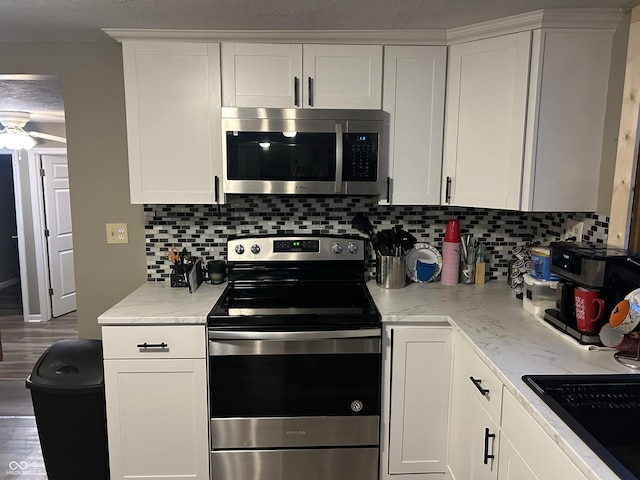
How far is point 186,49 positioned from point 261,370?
5.00 feet

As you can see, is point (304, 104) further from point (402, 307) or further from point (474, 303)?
point (474, 303)

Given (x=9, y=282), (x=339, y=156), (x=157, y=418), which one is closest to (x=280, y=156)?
(x=339, y=156)

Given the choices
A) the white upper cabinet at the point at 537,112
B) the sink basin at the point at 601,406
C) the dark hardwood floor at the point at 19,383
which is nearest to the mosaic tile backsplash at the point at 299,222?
the white upper cabinet at the point at 537,112

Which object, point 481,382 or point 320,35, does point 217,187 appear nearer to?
point 320,35

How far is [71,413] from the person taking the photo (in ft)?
6.76

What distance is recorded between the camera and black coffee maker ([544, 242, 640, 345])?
158cm

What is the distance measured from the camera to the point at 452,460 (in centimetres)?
203

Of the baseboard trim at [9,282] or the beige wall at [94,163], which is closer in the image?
the beige wall at [94,163]

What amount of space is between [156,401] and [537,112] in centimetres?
208

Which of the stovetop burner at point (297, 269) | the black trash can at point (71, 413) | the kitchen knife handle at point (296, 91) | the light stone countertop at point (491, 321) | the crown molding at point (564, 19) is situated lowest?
the black trash can at point (71, 413)

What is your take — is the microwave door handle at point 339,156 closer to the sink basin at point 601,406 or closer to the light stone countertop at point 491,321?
the light stone countertop at point 491,321

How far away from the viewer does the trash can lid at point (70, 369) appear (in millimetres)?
2045

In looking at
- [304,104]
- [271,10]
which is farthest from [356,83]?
[271,10]

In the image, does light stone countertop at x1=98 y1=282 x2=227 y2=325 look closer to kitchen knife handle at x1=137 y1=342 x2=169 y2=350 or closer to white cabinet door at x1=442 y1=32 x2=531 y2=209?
kitchen knife handle at x1=137 y1=342 x2=169 y2=350
